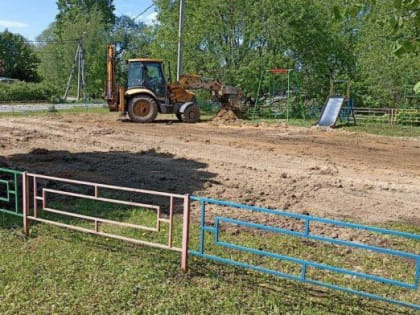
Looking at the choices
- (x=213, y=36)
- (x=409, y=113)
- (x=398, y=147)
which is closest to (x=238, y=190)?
(x=398, y=147)

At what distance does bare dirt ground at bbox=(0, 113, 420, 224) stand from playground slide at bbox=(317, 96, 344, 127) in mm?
2294

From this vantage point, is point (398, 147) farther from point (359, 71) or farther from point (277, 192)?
point (359, 71)

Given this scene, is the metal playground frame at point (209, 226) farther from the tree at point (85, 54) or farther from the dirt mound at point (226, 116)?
the tree at point (85, 54)

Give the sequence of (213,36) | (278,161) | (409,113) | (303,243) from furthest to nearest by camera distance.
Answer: (213,36)
(409,113)
(278,161)
(303,243)

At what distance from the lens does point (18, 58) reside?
195 ft

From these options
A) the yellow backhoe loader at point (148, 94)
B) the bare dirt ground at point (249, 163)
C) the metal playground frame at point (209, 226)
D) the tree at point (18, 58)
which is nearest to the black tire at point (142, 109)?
the yellow backhoe loader at point (148, 94)

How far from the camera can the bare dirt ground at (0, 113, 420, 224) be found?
7359 millimetres

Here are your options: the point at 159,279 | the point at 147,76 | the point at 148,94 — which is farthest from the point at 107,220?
the point at 147,76

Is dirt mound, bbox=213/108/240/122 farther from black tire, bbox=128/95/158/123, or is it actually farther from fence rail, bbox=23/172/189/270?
fence rail, bbox=23/172/189/270

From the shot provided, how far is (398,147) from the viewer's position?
43.6 ft

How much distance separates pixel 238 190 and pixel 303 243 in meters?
2.41

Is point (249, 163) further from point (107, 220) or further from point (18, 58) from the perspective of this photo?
point (18, 58)

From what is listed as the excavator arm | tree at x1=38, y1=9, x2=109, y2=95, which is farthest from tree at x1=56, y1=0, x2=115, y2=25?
the excavator arm

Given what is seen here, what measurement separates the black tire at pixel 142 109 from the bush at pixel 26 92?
24.6 m
